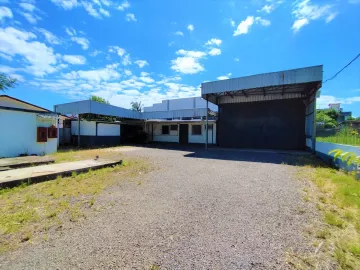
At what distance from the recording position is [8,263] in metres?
1.80

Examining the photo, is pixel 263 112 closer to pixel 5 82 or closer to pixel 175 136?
pixel 175 136

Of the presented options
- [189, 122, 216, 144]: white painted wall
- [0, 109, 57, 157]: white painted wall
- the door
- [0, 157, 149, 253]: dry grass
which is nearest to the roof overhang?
[189, 122, 216, 144]: white painted wall

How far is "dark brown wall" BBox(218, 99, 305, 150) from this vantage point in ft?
41.6

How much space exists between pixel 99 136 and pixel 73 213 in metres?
13.3

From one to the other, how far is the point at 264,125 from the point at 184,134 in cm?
722

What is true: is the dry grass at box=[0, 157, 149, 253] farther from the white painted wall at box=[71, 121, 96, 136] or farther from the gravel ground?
the white painted wall at box=[71, 121, 96, 136]

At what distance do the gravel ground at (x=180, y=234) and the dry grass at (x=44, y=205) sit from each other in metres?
0.31

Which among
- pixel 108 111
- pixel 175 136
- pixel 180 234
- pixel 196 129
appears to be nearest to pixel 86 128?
pixel 108 111

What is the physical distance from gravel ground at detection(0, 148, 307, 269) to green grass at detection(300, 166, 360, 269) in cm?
28

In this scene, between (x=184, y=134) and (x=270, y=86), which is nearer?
(x=270, y=86)

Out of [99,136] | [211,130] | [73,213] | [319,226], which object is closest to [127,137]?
[99,136]

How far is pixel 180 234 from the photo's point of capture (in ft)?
7.66

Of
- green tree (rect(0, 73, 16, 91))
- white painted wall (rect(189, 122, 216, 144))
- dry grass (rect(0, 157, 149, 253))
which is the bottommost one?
dry grass (rect(0, 157, 149, 253))

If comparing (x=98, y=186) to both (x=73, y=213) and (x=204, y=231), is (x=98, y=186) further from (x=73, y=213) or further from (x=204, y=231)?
(x=204, y=231)
